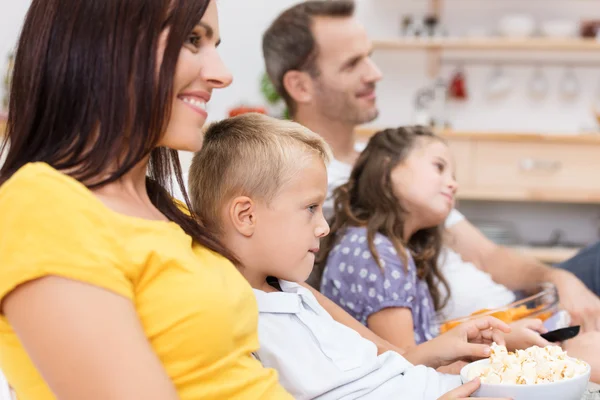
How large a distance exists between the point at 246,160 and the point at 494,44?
10.9 feet

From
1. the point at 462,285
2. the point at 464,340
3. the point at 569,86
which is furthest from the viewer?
the point at 569,86

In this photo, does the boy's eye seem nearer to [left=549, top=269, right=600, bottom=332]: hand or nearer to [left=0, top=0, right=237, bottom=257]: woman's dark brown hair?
[left=0, top=0, right=237, bottom=257]: woman's dark brown hair

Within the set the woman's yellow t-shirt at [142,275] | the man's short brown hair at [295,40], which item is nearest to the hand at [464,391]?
the woman's yellow t-shirt at [142,275]

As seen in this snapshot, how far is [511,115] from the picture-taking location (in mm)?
4656

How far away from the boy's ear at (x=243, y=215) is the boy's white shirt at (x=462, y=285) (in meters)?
0.77

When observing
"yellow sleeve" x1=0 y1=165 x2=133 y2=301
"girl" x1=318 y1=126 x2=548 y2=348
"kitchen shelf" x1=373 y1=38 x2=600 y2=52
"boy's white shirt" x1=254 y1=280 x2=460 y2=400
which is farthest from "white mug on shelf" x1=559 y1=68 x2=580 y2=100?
"yellow sleeve" x1=0 y1=165 x2=133 y2=301

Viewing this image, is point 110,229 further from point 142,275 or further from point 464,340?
point 464,340

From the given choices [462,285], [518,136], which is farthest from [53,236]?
[518,136]

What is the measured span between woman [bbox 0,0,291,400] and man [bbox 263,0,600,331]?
1195mm

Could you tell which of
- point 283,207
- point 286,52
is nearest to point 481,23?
point 286,52

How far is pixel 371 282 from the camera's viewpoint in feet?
5.71

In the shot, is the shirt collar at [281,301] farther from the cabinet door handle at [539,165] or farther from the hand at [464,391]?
the cabinet door handle at [539,165]

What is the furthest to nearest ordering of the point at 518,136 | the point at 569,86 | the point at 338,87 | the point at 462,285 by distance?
the point at 569,86 < the point at 518,136 < the point at 338,87 < the point at 462,285

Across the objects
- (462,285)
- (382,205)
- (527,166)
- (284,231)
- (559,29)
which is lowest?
(527,166)
